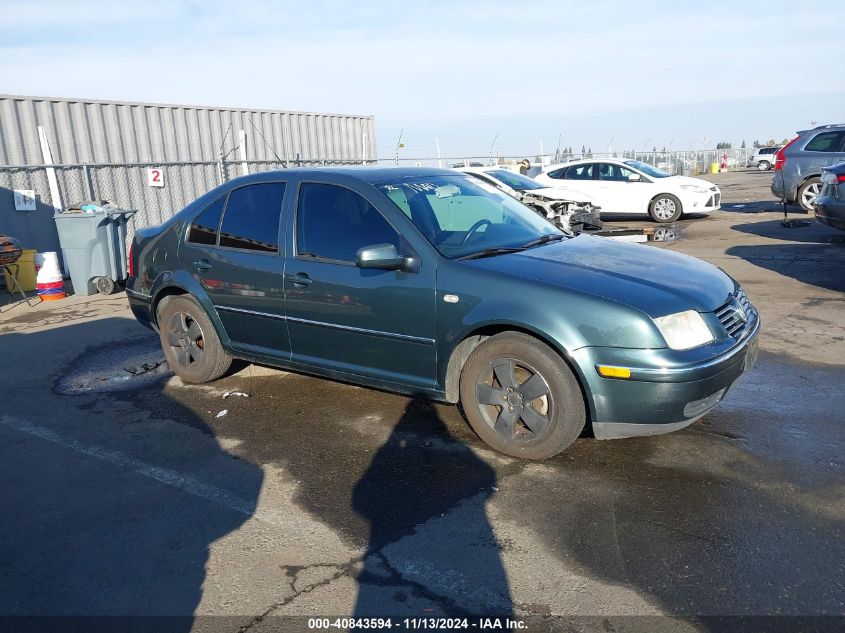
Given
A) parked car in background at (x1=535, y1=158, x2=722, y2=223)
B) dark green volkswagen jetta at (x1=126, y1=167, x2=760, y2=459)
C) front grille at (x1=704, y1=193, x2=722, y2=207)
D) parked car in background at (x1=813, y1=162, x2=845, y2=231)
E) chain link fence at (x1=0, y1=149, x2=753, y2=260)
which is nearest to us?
dark green volkswagen jetta at (x1=126, y1=167, x2=760, y2=459)

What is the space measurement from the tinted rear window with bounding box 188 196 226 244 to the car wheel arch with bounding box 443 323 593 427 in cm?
234

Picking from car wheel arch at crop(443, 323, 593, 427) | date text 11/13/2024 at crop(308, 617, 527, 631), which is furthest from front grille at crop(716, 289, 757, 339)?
date text 11/13/2024 at crop(308, 617, 527, 631)

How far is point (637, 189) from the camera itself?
638 inches

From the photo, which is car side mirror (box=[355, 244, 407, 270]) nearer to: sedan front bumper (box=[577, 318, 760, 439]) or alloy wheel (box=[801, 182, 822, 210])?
sedan front bumper (box=[577, 318, 760, 439])

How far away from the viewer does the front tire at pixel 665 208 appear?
1603 centimetres

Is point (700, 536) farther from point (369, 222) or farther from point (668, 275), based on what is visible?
point (369, 222)

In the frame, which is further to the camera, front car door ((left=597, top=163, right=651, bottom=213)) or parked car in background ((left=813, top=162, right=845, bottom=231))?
front car door ((left=597, top=163, right=651, bottom=213))

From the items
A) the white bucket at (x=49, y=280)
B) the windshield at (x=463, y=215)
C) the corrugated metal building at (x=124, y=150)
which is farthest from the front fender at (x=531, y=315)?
the corrugated metal building at (x=124, y=150)

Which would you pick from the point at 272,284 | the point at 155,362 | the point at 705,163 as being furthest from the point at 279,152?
the point at 705,163

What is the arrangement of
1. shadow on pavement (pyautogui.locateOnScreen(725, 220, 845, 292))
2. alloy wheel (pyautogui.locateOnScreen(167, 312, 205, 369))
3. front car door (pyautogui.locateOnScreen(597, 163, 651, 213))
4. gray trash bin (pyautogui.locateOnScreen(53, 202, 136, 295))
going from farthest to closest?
front car door (pyautogui.locateOnScreen(597, 163, 651, 213)) → gray trash bin (pyautogui.locateOnScreen(53, 202, 136, 295)) → shadow on pavement (pyautogui.locateOnScreen(725, 220, 845, 292)) → alloy wheel (pyautogui.locateOnScreen(167, 312, 205, 369))

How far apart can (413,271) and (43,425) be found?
9.86ft

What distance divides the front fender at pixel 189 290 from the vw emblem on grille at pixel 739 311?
3.65m

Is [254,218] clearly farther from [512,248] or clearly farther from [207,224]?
[512,248]

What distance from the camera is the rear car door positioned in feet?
16.7
